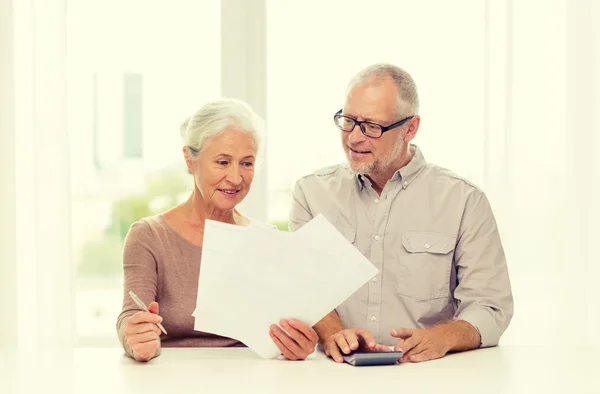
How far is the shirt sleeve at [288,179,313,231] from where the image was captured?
229cm

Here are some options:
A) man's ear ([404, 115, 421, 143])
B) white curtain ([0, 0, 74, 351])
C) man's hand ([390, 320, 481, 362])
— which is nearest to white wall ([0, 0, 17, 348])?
white curtain ([0, 0, 74, 351])

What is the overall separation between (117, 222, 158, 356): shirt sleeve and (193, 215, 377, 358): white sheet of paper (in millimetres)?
350

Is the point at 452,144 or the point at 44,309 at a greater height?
the point at 452,144

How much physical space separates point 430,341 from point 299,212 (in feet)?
2.35

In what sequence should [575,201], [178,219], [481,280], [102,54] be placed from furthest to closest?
[102,54] → [575,201] → [178,219] → [481,280]

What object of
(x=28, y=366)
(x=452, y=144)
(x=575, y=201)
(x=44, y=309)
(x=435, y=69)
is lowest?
(x=44, y=309)

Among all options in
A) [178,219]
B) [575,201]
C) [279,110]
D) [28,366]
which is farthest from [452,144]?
[28,366]

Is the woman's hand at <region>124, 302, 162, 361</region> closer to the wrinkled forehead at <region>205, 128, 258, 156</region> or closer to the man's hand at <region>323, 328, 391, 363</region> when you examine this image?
the man's hand at <region>323, 328, 391, 363</region>

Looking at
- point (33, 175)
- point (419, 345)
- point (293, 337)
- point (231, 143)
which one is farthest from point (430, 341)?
point (33, 175)

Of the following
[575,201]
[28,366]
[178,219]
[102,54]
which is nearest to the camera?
[28,366]

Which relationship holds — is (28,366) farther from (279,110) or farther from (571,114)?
(571,114)

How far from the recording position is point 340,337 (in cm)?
172

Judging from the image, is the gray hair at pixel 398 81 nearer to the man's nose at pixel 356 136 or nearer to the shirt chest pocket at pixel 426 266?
the man's nose at pixel 356 136

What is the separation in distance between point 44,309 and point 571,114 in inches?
94.3
